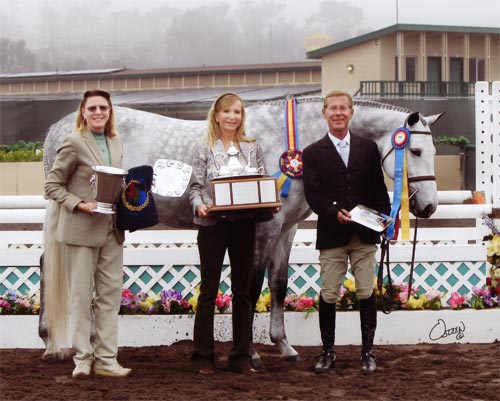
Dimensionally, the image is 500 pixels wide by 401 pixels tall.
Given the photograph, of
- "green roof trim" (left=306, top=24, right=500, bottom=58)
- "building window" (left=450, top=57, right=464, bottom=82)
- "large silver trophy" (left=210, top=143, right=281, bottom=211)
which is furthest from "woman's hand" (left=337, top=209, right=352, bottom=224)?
"building window" (left=450, top=57, right=464, bottom=82)

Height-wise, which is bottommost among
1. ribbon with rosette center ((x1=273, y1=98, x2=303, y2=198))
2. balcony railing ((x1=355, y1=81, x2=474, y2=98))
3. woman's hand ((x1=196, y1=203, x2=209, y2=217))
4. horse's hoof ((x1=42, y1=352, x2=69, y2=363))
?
horse's hoof ((x1=42, y1=352, x2=69, y2=363))

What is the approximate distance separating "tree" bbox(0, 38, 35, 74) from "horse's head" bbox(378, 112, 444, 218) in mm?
56005

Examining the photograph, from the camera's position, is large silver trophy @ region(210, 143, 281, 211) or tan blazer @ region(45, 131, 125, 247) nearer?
large silver trophy @ region(210, 143, 281, 211)

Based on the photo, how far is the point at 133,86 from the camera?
134 ft

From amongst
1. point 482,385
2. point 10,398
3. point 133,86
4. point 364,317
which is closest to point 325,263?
point 364,317

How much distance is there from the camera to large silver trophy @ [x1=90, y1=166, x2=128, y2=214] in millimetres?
4871

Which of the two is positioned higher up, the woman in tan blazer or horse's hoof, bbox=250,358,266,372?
the woman in tan blazer

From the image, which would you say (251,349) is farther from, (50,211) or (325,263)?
(50,211)

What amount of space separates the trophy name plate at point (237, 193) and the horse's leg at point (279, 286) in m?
0.94

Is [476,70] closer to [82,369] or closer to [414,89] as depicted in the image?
[414,89]

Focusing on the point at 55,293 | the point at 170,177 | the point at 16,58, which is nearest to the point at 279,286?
the point at 170,177

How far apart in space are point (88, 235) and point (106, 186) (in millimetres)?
354

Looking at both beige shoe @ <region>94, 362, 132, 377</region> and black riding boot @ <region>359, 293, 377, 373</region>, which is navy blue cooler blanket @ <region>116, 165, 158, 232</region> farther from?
black riding boot @ <region>359, 293, 377, 373</region>

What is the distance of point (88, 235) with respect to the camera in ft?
16.7
